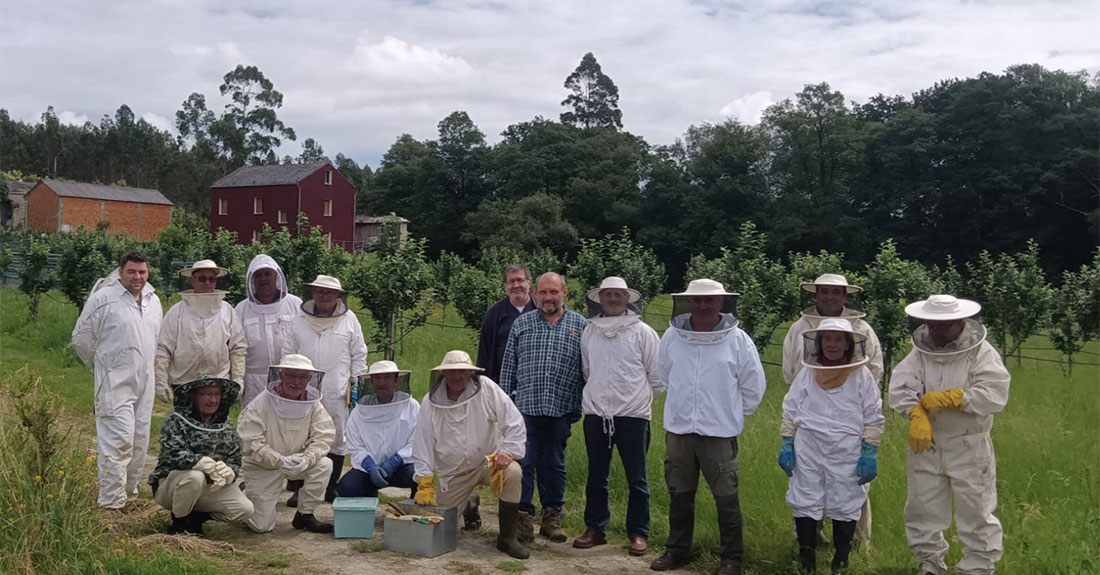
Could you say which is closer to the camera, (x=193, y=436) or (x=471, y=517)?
(x=193, y=436)

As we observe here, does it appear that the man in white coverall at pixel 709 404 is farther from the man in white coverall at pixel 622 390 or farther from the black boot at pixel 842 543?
the black boot at pixel 842 543

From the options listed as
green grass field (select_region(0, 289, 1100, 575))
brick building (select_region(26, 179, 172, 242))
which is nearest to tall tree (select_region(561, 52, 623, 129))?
brick building (select_region(26, 179, 172, 242))

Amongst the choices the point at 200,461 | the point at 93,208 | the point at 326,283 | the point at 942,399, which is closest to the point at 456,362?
the point at 326,283

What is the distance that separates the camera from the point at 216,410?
6.59 metres

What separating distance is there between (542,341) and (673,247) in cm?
4686

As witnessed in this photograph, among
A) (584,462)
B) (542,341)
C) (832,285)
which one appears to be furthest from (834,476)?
(584,462)

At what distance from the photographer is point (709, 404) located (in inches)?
230

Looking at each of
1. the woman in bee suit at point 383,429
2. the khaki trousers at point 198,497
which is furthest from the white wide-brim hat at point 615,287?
the khaki trousers at point 198,497

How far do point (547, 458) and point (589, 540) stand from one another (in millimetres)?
720

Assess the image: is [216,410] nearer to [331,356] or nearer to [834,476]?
[331,356]

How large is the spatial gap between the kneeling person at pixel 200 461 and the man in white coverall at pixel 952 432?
186 inches

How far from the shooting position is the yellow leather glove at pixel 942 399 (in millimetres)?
5203

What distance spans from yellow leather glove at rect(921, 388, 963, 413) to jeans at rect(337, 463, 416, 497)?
377 centimetres

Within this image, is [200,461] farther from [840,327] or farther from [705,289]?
[840,327]
